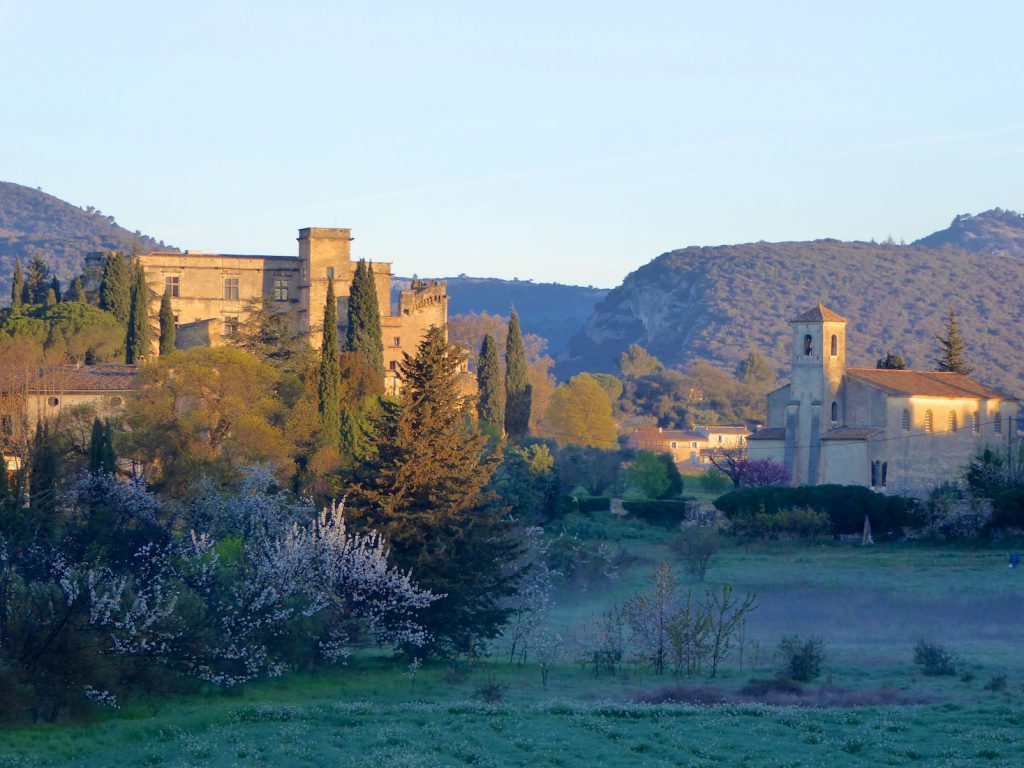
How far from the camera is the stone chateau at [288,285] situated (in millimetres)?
72750

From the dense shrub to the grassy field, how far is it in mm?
15168

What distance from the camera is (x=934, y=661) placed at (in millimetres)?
27219

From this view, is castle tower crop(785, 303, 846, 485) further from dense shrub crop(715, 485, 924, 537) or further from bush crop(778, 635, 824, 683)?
bush crop(778, 635, 824, 683)

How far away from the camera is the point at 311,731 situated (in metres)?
20.0

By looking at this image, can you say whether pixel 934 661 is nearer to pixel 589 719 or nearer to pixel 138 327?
pixel 589 719

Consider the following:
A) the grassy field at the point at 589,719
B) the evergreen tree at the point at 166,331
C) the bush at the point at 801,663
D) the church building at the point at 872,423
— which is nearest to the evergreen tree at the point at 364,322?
the evergreen tree at the point at 166,331

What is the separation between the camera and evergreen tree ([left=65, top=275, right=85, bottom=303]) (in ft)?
233

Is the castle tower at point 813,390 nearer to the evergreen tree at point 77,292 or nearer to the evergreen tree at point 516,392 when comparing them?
the evergreen tree at point 516,392

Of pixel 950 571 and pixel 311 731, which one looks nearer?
pixel 311 731

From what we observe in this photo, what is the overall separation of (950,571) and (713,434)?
6327 centimetres

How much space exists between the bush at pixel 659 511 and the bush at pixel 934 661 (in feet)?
88.1

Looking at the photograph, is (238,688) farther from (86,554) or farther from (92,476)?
(92,476)

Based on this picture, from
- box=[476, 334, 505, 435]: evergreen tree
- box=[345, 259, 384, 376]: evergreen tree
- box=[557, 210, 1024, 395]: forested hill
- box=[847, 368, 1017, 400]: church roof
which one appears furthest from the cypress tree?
box=[557, 210, 1024, 395]: forested hill

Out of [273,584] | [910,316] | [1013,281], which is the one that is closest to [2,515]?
[273,584]
